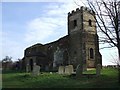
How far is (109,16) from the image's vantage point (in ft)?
58.3

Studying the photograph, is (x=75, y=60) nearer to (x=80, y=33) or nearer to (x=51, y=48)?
(x=80, y=33)

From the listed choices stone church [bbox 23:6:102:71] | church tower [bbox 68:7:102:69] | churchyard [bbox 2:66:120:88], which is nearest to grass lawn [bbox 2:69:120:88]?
churchyard [bbox 2:66:120:88]

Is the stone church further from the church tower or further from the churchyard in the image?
the churchyard

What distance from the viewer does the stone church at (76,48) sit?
1656 inches

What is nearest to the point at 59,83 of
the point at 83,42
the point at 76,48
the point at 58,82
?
the point at 58,82

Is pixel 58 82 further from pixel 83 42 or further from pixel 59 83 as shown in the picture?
pixel 83 42

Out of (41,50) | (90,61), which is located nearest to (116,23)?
(90,61)

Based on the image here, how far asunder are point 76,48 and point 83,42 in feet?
6.72

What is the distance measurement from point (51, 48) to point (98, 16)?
3395 centimetres

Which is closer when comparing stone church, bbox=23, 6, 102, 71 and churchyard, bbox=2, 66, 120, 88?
churchyard, bbox=2, 66, 120, 88

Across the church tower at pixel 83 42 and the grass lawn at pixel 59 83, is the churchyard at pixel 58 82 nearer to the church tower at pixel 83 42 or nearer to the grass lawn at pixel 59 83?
the grass lawn at pixel 59 83

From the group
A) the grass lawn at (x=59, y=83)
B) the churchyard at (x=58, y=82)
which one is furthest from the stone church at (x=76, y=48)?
the grass lawn at (x=59, y=83)

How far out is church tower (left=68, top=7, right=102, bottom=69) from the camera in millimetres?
41906

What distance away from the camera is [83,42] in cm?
4234
